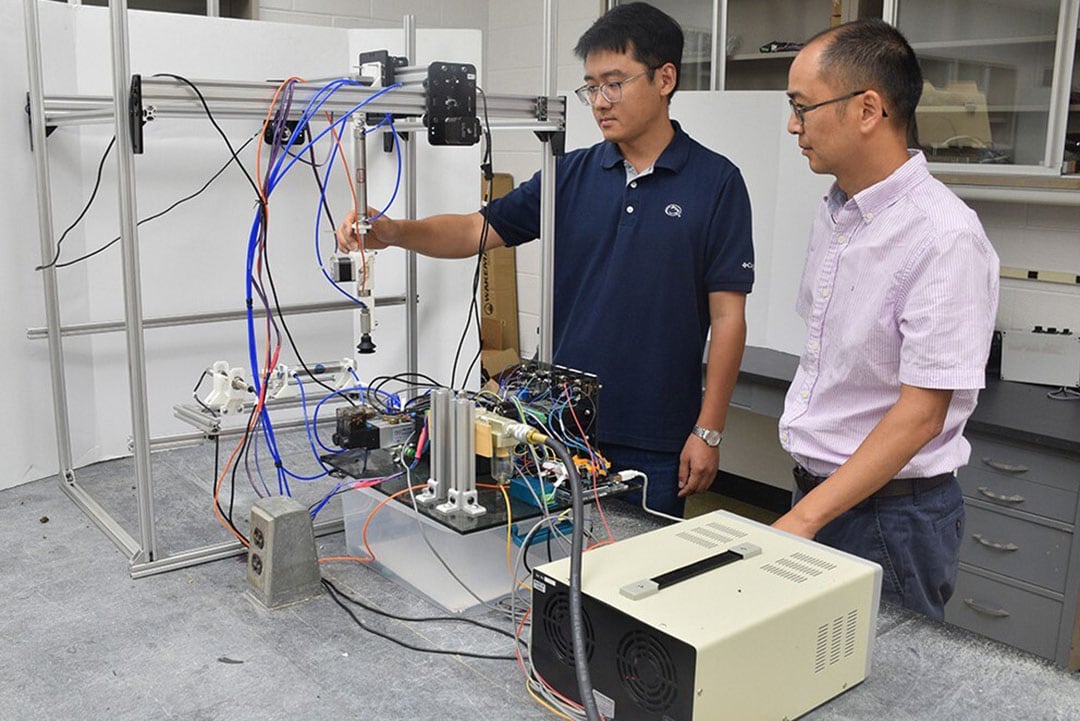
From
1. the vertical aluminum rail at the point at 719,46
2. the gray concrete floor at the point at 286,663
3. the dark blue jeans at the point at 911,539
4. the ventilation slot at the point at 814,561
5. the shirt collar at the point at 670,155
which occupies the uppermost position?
the vertical aluminum rail at the point at 719,46

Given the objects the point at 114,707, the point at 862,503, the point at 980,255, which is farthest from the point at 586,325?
the point at 114,707

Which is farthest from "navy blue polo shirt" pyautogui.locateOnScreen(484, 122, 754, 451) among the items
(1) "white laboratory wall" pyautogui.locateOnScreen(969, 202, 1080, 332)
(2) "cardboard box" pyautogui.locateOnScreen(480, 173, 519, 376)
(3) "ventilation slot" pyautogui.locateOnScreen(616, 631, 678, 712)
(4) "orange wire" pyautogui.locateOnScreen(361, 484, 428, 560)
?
(2) "cardboard box" pyautogui.locateOnScreen(480, 173, 519, 376)

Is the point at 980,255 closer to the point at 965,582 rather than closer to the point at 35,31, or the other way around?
the point at 965,582

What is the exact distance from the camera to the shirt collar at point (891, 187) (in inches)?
57.7

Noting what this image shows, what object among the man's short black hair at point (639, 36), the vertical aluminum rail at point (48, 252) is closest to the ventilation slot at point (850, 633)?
the man's short black hair at point (639, 36)

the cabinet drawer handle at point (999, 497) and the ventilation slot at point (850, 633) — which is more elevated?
the ventilation slot at point (850, 633)

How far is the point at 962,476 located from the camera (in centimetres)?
258

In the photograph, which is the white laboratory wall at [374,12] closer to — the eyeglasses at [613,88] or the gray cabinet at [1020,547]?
the eyeglasses at [613,88]

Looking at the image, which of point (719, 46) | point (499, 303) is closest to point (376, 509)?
point (719, 46)

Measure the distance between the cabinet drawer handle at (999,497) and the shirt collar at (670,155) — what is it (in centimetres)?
130

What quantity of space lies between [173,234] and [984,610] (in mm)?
2349

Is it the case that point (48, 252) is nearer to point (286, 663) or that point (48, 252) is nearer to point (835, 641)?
point (286, 663)

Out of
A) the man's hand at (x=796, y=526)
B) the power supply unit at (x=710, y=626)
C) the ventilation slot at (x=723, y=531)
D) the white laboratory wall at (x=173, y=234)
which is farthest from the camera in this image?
the white laboratory wall at (x=173, y=234)

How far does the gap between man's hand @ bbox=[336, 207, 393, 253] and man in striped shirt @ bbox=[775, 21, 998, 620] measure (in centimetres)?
73
